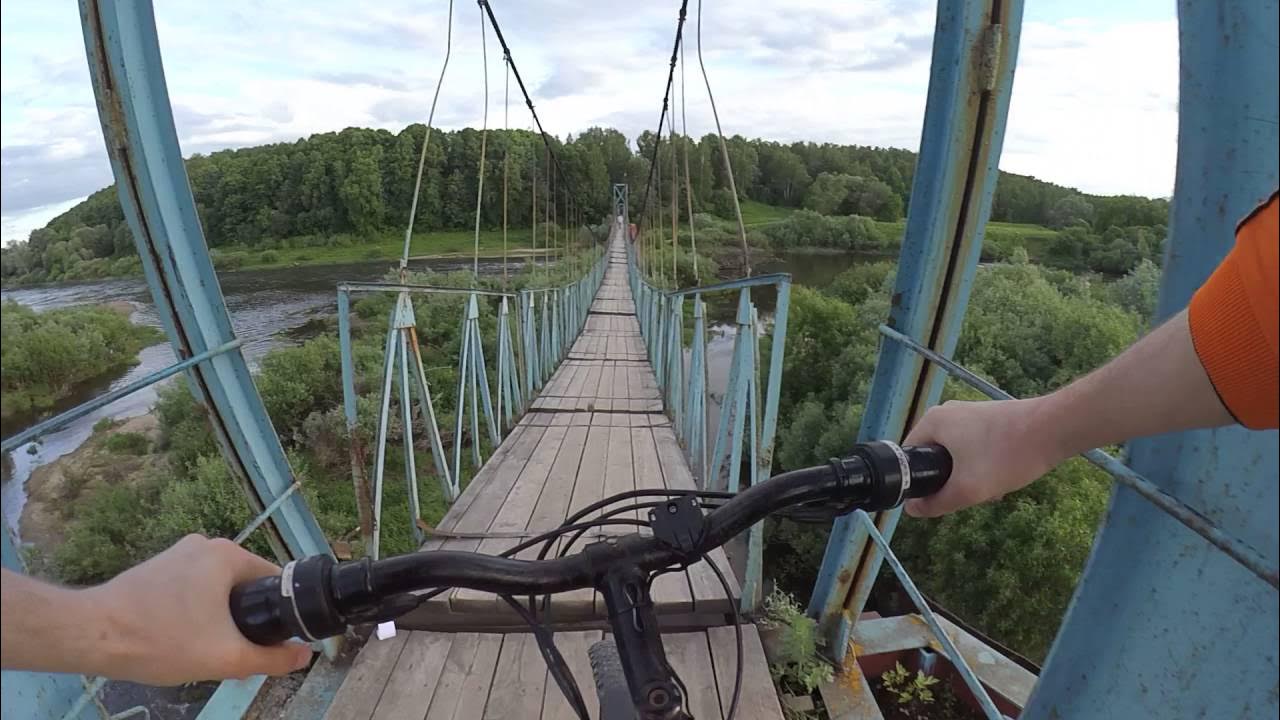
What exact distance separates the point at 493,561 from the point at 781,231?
25563 millimetres

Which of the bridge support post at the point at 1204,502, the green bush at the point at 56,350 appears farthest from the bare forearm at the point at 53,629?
the bridge support post at the point at 1204,502

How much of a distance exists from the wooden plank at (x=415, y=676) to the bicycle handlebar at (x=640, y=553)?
1138 millimetres

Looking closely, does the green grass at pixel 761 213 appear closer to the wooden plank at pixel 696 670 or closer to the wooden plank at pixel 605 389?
the wooden plank at pixel 605 389

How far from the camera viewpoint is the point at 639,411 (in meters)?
5.01

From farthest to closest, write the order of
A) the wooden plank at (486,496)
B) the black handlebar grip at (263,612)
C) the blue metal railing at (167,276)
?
the wooden plank at (486,496), the blue metal railing at (167,276), the black handlebar grip at (263,612)

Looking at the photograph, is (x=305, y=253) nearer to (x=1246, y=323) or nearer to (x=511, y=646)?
(x=511, y=646)

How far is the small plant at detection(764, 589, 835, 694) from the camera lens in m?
1.62

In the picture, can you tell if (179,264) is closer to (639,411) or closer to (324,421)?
(639,411)

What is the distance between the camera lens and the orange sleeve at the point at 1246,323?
41cm

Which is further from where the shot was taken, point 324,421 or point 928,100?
point 324,421

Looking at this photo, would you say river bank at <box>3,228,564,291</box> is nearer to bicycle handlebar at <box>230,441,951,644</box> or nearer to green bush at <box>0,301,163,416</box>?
green bush at <box>0,301,163,416</box>

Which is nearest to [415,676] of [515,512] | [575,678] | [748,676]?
[575,678]

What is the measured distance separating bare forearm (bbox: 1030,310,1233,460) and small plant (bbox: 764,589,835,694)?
1173mm

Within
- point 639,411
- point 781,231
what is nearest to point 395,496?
point 639,411
